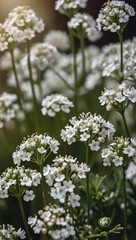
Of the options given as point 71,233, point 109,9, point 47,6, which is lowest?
point 71,233

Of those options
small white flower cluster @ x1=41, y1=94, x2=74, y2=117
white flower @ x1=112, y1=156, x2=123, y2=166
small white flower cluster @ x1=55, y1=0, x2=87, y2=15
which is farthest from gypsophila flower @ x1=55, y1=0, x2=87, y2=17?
white flower @ x1=112, y1=156, x2=123, y2=166

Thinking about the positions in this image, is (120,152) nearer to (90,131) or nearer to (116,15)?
(90,131)

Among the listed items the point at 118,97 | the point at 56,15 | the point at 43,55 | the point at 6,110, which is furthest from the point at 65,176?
the point at 56,15

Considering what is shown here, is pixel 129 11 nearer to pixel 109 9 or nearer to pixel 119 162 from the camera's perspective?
pixel 109 9

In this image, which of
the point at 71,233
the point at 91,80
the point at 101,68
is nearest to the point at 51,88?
the point at 91,80

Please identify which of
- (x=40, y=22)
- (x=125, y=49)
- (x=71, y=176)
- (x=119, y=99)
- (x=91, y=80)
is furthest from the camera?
(x=91, y=80)

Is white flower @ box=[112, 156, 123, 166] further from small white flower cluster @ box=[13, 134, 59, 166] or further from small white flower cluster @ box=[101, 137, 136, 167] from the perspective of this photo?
small white flower cluster @ box=[13, 134, 59, 166]
